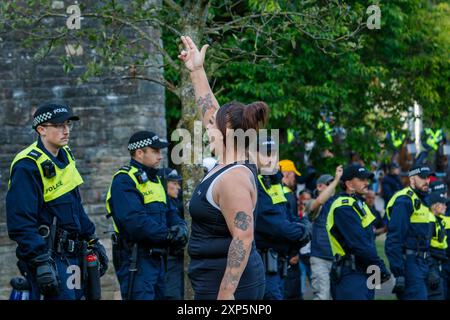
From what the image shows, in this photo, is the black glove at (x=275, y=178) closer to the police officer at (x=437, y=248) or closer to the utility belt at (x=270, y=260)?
the utility belt at (x=270, y=260)

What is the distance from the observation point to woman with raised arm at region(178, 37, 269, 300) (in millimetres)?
5629

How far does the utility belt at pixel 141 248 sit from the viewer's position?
30.2 ft

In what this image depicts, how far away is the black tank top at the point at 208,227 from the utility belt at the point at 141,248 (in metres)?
3.40

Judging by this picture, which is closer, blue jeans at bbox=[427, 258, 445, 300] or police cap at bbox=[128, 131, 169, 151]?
police cap at bbox=[128, 131, 169, 151]

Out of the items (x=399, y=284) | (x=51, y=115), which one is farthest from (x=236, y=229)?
(x=399, y=284)

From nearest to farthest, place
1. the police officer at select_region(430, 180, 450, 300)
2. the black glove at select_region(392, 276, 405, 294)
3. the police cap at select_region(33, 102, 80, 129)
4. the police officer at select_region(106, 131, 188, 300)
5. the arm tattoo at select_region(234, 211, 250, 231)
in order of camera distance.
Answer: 1. the arm tattoo at select_region(234, 211, 250, 231)
2. the police cap at select_region(33, 102, 80, 129)
3. the police officer at select_region(106, 131, 188, 300)
4. the black glove at select_region(392, 276, 405, 294)
5. the police officer at select_region(430, 180, 450, 300)

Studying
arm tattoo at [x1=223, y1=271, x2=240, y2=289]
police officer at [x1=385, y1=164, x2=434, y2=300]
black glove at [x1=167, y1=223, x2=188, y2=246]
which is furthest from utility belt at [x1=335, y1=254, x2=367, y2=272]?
arm tattoo at [x1=223, y1=271, x2=240, y2=289]

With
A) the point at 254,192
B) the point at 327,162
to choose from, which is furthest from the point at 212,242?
the point at 327,162

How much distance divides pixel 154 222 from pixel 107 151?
326 centimetres

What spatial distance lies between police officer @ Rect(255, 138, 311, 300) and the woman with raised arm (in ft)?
10.2

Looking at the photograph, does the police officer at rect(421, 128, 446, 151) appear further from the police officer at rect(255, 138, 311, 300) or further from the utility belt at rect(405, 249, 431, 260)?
the police officer at rect(255, 138, 311, 300)

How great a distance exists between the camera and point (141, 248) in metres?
9.22

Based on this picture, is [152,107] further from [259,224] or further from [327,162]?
[327,162]

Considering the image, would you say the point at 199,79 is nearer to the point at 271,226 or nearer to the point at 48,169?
the point at 48,169
